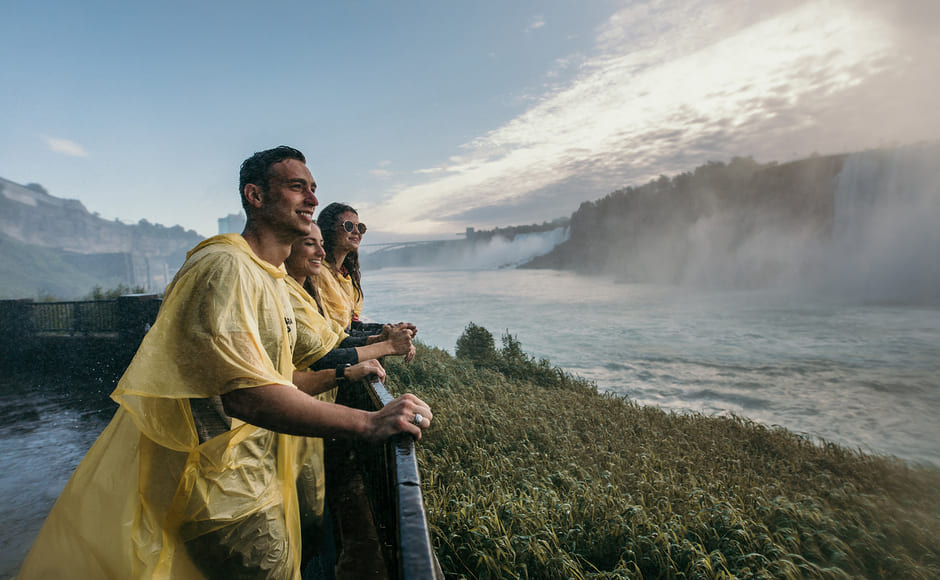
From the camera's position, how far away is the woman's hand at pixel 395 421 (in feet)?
4.62

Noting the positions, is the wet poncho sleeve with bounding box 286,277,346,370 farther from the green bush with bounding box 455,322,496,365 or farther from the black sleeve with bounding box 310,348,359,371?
the green bush with bounding box 455,322,496,365

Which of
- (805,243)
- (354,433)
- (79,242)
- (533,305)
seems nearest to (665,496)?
(354,433)

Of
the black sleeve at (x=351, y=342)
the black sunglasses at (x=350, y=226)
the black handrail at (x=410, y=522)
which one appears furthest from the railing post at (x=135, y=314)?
the black handrail at (x=410, y=522)

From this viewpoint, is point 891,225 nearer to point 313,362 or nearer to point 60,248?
point 313,362

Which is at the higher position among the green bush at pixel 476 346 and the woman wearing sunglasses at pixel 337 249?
the woman wearing sunglasses at pixel 337 249

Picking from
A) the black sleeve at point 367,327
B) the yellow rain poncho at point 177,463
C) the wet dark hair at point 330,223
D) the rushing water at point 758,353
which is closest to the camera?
A: the yellow rain poncho at point 177,463

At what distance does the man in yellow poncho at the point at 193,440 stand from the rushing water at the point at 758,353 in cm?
1644

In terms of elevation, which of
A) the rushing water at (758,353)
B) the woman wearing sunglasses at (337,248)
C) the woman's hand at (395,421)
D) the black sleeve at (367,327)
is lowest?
the rushing water at (758,353)

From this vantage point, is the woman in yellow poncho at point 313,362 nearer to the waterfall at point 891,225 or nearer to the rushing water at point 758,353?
the rushing water at point 758,353

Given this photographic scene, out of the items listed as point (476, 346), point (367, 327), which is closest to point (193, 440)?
point (367, 327)

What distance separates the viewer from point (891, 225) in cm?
5503

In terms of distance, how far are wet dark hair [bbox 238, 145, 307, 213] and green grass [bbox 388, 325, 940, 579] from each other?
309 cm

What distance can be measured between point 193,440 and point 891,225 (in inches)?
3028

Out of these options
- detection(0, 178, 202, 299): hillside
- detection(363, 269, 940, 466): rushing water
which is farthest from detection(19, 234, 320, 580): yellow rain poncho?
detection(0, 178, 202, 299): hillside
